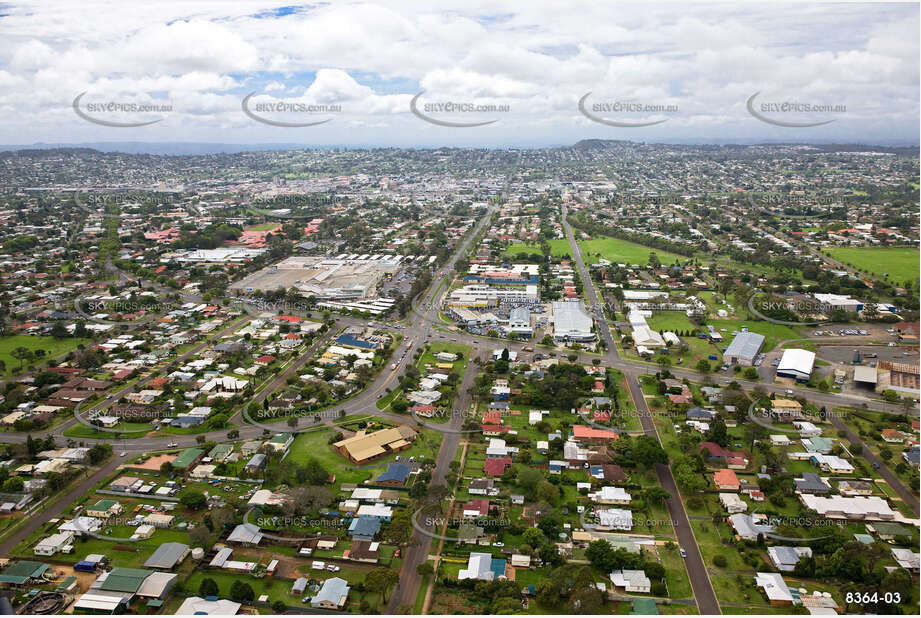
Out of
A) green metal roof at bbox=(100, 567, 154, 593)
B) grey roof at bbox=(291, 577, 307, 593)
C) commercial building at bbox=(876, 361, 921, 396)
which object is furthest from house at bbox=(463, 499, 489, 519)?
commercial building at bbox=(876, 361, 921, 396)

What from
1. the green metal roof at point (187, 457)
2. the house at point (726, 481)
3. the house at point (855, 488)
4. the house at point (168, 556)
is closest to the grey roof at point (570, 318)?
the house at point (726, 481)

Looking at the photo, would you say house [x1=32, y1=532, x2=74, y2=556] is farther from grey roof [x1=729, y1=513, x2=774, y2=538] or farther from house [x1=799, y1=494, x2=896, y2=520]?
house [x1=799, y1=494, x2=896, y2=520]

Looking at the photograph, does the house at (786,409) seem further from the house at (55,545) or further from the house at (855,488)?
the house at (55,545)

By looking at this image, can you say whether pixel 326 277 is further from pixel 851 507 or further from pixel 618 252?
pixel 851 507

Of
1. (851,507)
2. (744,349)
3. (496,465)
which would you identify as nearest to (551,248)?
(744,349)

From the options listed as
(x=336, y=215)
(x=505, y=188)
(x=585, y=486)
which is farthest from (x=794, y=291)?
(x=505, y=188)

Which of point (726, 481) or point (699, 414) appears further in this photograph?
point (699, 414)

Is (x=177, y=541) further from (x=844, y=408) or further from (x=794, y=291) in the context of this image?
(x=794, y=291)
